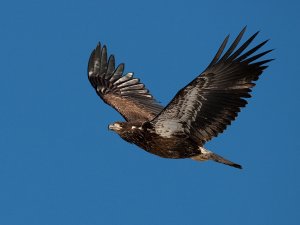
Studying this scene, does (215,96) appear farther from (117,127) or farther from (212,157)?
(117,127)

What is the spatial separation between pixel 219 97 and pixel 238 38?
864mm

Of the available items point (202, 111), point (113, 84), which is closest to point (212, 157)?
point (202, 111)

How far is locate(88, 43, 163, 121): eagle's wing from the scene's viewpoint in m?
12.9

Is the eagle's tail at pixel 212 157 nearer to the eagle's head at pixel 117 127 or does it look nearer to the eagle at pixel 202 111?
the eagle at pixel 202 111

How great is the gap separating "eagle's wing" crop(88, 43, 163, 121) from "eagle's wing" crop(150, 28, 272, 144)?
252 cm

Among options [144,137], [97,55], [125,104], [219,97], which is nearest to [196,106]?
[219,97]

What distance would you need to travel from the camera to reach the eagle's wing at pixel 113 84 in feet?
42.3

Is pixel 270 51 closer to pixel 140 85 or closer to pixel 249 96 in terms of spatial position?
pixel 249 96

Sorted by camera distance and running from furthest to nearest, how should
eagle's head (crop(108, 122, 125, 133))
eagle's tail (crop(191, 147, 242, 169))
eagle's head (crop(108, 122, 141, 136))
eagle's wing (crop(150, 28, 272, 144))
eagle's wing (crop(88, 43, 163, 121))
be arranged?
eagle's wing (crop(88, 43, 163, 121)) → eagle's head (crop(108, 122, 125, 133)) → eagle's head (crop(108, 122, 141, 136)) → eagle's tail (crop(191, 147, 242, 169)) → eagle's wing (crop(150, 28, 272, 144))

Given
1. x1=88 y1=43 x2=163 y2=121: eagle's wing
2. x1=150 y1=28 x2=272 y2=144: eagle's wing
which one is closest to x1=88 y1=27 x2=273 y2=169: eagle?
x1=150 y1=28 x2=272 y2=144: eagle's wing

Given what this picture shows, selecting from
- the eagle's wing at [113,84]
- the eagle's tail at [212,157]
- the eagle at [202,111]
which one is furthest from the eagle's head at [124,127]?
the eagle's wing at [113,84]

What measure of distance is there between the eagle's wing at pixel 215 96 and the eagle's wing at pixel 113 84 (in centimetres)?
252

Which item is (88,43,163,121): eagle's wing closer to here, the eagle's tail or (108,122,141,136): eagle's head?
(108,122,141,136): eagle's head

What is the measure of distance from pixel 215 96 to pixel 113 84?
12.5ft
